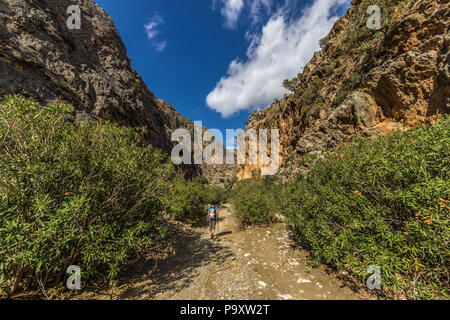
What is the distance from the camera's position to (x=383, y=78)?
10180 millimetres

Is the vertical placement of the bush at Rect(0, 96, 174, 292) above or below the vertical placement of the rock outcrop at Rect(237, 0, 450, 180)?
below

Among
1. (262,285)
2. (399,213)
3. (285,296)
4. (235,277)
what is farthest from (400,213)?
(235,277)

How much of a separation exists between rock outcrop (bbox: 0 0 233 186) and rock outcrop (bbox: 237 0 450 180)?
18751mm

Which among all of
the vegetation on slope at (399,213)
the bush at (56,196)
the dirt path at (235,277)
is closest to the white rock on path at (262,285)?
the dirt path at (235,277)

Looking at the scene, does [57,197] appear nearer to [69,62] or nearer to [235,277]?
[235,277]

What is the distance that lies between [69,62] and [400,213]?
80.8 feet

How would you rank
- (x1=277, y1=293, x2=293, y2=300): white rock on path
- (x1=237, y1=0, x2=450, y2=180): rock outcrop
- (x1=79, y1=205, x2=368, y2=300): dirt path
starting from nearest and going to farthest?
1. (x1=277, y1=293, x2=293, y2=300): white rock on path
2. (x1=79, y1=205, x2=368, y2=300): dirt path
3. (x1=237, y1=0, x2=450, y2=180): rock outcrop

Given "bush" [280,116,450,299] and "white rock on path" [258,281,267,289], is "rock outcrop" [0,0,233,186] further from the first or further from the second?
"bush" [280,116,450,299]

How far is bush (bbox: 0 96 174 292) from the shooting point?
274 centimetres

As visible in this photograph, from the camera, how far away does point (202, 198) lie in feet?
39.4

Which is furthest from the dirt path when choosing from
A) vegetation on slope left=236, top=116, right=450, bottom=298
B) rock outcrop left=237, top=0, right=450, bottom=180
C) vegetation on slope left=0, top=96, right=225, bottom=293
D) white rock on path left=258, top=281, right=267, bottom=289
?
rock outcrop left=237, top=0, right=450, bottom=180

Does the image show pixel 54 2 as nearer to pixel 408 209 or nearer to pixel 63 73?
pixel 63 73

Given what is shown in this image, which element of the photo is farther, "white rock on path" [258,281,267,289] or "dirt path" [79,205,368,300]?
"white rock on path" [258,281,267,289]
